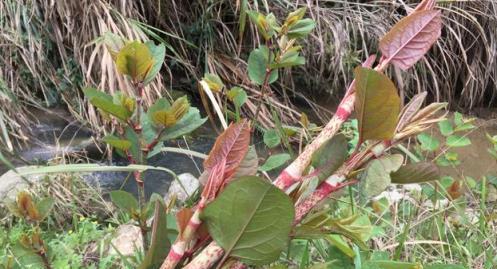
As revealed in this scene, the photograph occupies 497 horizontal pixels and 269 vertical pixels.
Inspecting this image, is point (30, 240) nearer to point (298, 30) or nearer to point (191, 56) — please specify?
point (298, 30)

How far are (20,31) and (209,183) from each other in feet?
10.3

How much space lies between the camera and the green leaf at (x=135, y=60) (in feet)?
1.88

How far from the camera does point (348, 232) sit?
513 mm

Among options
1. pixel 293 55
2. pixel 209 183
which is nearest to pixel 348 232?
pixel 209 183

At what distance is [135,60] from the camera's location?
0.58 meters

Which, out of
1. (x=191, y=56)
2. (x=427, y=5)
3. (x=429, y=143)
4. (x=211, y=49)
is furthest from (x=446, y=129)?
(x=191, y=56)

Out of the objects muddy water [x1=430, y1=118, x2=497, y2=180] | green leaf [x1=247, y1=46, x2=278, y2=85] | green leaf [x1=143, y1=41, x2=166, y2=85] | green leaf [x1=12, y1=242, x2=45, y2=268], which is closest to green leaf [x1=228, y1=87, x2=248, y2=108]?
green leaf [x1=247, y1=46, x2=278, y2=85]

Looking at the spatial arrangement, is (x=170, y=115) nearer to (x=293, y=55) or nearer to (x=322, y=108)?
(x=293, y=55)

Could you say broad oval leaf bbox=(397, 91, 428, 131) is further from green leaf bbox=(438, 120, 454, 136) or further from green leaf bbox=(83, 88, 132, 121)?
green leaf bbox=(438, 120, 454, 136)

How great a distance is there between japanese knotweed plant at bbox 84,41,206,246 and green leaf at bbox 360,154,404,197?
22 cm

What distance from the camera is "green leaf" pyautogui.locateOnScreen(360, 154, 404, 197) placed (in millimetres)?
481

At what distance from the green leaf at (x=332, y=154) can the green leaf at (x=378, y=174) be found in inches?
1.0

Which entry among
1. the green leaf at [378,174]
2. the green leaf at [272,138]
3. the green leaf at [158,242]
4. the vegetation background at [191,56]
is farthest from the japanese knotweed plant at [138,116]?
the vegetation background at [191,56]

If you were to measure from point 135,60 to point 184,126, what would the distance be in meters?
0.10
